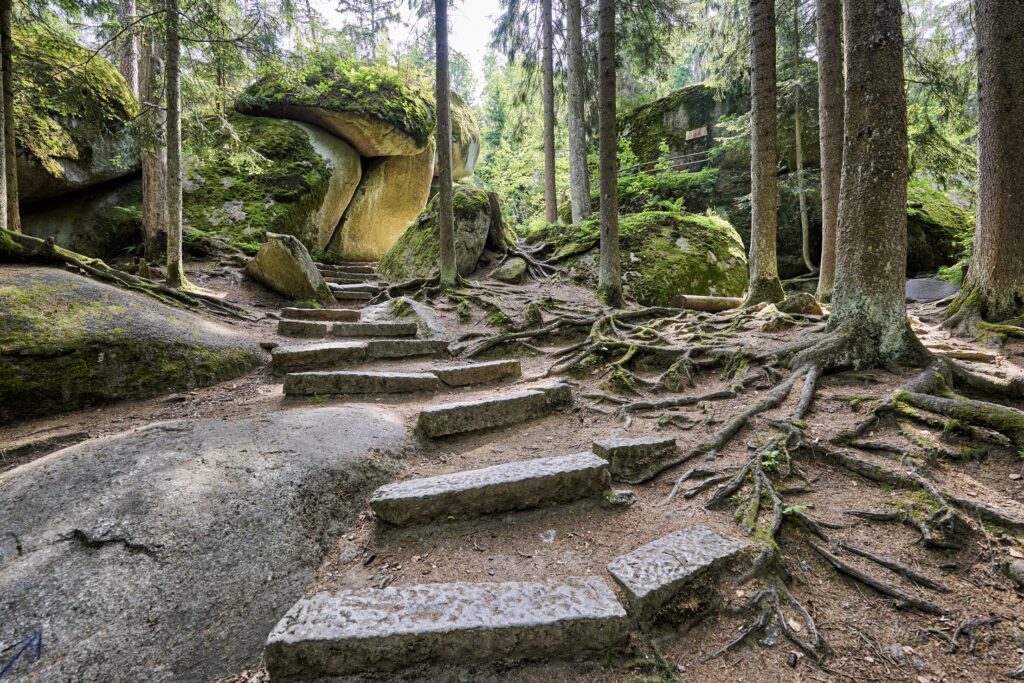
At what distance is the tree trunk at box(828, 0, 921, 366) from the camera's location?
373 cm

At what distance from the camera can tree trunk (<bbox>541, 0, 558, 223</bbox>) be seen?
1303 centimetres

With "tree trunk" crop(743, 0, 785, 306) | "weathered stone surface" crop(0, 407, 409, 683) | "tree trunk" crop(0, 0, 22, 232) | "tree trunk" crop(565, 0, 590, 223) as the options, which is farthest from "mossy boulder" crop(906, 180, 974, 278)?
"tree trunk" crop(0, 0, 22, 232)

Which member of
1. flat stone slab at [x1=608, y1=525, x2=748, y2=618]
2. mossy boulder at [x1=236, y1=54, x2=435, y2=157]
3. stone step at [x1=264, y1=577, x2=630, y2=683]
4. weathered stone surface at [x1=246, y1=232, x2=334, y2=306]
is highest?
mossy boulder at [x1=236, y1=54, x2=435, y2=157]

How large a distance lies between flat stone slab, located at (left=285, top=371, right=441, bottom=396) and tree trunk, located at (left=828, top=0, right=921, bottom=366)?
4147 millimetres

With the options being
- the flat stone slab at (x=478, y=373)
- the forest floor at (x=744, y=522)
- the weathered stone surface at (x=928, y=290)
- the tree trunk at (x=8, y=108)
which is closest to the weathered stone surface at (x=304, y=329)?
the forest floor at (x=744, y=522)

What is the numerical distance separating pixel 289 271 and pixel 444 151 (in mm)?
3577

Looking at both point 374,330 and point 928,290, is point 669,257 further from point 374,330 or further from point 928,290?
point 374,330

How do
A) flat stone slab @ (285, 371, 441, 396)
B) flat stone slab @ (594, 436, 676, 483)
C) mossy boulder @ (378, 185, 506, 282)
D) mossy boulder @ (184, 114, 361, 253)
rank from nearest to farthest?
flat stone slab @ (594, 436, 676, 483) < flat stone slab @ (285, 371, 441, 396) < mossy boulder @ (378, 185, 506, 282) < mossy boulder @ (184, 114, 361, 253)

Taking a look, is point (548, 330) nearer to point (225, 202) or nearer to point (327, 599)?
point (327, 599)

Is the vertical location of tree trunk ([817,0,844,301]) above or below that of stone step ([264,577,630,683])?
above

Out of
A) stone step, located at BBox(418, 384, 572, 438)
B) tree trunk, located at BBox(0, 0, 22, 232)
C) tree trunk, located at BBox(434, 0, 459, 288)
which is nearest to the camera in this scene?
A: stone step, located at BBox(418, 384, 572, 438)

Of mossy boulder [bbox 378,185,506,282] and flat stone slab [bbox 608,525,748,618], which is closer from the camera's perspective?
flat stone slab [bbox 608,525,748,618]

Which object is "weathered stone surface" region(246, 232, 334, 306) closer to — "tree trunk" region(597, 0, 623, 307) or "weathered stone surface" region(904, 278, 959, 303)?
"tree trunk" region(597, 0, 623, 307)

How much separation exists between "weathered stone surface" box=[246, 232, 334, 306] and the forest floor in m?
3.58
